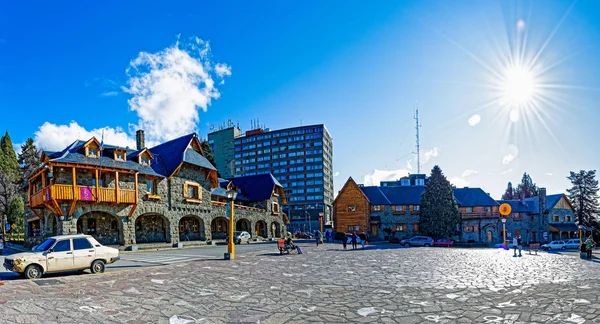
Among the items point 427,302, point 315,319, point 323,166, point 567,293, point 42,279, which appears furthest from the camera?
point 323,166

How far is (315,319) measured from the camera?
28.4 ft

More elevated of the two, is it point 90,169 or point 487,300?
point 90,169

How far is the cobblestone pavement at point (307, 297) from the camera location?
877 centimetres

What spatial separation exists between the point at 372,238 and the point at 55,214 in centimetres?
4094

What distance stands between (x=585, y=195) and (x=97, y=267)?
79.9 m

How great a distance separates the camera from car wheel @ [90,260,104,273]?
15094 millimetres

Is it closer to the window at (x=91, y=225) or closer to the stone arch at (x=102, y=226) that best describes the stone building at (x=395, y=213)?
the stone arch at (x=102, y=226)

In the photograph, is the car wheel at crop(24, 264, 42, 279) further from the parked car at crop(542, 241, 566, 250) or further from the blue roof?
the blue roof

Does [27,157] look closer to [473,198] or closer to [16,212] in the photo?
[16,212]

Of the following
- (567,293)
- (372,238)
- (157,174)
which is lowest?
(372,238)

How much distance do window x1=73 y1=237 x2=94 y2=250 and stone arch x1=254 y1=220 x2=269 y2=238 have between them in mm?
38106

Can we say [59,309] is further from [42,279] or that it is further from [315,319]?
[315,319]

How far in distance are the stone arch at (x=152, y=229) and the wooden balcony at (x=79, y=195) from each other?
15.1 ft

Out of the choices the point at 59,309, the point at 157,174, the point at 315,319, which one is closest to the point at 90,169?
the point at 157,174
